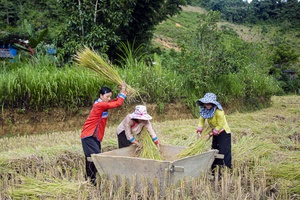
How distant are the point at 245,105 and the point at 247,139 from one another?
6.20 m

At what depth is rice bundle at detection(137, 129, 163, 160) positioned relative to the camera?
4.03 meters

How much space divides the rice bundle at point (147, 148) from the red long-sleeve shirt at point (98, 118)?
0.49 m

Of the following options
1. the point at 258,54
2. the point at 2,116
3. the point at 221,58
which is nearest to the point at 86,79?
the point at 2,116

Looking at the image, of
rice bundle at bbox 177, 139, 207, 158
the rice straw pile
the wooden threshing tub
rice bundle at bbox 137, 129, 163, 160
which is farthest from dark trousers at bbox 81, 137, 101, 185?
rice bundle at bbox 177, 139, 207, 158

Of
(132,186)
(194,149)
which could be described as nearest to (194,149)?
(194,149)

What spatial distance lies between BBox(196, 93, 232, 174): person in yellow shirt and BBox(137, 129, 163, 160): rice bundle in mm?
583

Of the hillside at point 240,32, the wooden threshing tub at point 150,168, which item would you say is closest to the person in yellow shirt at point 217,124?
the wooden threshing tub at point 150,168

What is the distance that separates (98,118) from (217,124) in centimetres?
141

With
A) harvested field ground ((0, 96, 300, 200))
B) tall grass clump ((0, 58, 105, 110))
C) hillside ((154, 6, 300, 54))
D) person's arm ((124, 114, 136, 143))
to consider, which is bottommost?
harvested field ground ((0, 96, 300, 200))

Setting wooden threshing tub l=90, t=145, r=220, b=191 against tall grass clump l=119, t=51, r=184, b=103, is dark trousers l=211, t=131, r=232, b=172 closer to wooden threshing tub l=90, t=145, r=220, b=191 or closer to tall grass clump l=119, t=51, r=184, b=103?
wooden threshing tub l=90, t=145, r=220, b=191

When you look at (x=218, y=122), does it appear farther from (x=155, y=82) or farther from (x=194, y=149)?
(x=155, y=82)

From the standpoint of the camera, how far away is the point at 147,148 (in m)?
4.08

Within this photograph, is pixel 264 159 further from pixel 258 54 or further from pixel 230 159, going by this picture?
pixel 258 54

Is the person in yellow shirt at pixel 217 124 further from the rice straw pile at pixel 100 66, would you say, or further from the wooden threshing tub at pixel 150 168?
the rice straw pile at pixel 100 66
